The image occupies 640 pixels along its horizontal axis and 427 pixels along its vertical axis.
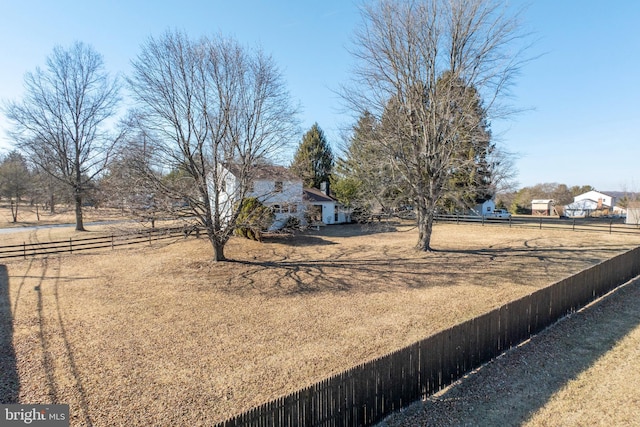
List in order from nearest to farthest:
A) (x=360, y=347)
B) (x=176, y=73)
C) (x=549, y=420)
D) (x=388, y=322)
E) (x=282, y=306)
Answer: (x=549, y=420) → (x=360, y=347) → (x=388, y=322) → (x=282, y=306) → (x=176, y=73)

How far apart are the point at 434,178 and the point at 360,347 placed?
38.8ft

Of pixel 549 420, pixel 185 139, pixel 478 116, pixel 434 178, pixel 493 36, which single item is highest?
pixel 493 36

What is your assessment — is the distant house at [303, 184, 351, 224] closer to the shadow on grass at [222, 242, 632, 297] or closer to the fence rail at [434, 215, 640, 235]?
the fence rail at [434, 215, 640, 235]

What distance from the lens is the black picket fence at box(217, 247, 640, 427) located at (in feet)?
12.5

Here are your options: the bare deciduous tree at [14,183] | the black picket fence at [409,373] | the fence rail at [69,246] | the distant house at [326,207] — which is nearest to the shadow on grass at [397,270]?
the fence rail at [69,246]

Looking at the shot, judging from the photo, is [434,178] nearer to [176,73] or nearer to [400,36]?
[400,36]

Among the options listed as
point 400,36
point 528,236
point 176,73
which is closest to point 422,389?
point 176,73

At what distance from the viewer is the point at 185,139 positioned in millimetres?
13383

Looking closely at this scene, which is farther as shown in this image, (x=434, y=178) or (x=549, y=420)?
(x=434, y=178)

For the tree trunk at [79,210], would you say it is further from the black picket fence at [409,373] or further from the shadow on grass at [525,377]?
the shadow on grass at [525,377]

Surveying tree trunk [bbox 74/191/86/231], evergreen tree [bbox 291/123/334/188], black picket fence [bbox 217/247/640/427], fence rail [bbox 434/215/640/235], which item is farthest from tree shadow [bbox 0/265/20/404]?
evergreen tree [bbox 291/123/334/188]

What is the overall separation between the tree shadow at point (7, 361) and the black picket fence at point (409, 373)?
443cm

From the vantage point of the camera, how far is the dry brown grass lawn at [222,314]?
17.1 feet

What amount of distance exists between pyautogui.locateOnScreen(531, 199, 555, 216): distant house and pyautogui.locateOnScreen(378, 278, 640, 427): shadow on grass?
187ft
